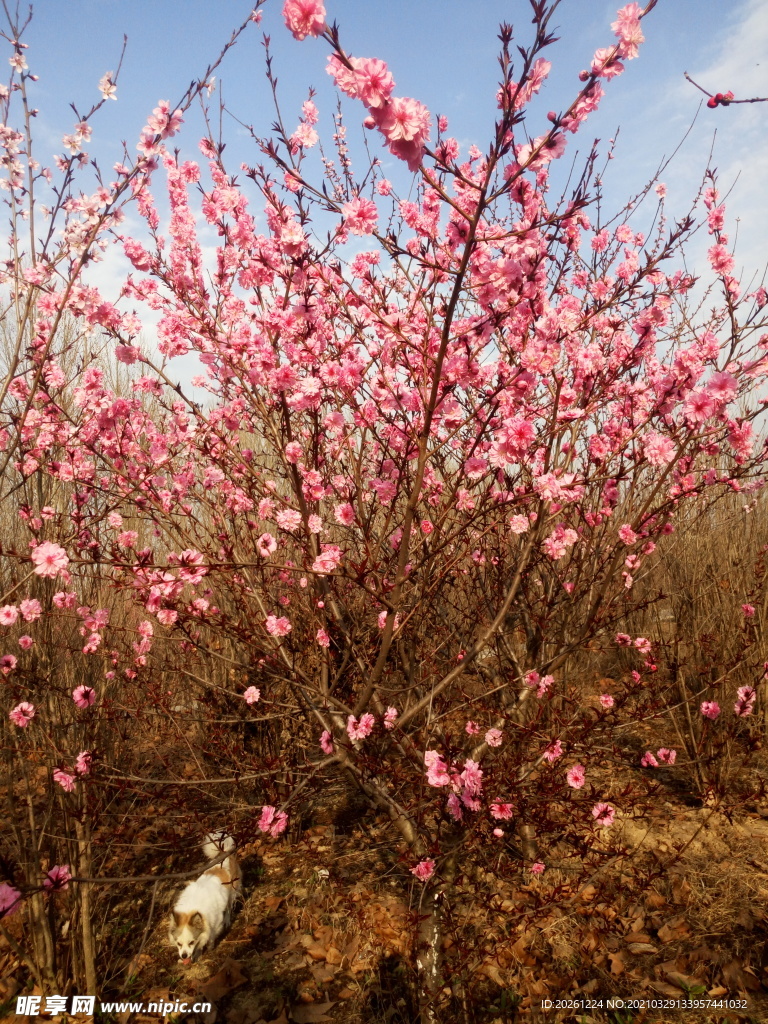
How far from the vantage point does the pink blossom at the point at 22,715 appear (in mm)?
2680

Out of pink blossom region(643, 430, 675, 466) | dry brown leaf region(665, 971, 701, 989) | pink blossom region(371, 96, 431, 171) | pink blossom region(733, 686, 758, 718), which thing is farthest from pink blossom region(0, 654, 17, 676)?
pink blossom region(733, 686, 758, 718)

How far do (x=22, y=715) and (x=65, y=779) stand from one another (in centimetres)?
39

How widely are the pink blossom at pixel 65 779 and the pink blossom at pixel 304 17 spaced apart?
2.97 meters

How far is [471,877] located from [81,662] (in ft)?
8.40

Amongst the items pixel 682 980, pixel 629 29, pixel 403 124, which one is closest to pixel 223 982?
pixel 682 980

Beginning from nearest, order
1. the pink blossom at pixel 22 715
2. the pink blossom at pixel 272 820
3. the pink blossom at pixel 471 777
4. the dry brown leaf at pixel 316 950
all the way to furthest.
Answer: the pink blossom at pixel 471 777 < the pink blossom at pixel 272 820 < the pink blossom at pixel 22 715 < the dry brown leaf at pixel 316 950

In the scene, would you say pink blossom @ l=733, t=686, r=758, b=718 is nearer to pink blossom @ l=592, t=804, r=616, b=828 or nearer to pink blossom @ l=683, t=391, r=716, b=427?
pink blossom @ l=592, t=804, r=616, b=828

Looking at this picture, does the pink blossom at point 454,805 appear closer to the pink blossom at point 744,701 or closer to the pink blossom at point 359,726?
the pink blossom at point 359,726

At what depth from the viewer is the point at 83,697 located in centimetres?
285

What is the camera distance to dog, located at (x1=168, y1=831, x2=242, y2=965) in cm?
300

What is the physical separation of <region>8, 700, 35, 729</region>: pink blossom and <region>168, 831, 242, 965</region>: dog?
3.52 ft

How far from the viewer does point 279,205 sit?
2.61 meters

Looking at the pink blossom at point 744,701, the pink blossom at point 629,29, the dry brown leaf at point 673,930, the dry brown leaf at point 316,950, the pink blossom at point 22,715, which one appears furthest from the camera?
the pink blossom at point 744,701

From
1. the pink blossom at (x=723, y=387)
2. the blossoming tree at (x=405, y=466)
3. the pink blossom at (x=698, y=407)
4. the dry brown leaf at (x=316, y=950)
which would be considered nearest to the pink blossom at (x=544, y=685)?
the blossoming tree at (x=405, y=466)
